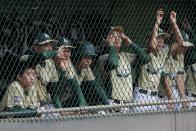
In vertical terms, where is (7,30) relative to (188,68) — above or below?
above

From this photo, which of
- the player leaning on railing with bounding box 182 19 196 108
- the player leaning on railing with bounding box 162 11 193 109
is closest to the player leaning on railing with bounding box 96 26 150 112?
the player leaning on railing with bounding box 162 11 193 109

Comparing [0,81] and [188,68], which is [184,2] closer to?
Answer: [188,68]

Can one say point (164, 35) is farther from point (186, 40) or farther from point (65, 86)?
point (65, 86)

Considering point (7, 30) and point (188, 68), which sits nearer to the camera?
point (7, 30)

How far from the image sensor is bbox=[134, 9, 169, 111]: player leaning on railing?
8.45 m

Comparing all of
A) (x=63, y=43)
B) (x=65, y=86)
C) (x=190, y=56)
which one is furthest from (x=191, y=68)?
(x=65, y=86)

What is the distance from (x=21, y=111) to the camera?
7219 mm

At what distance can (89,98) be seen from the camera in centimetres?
803

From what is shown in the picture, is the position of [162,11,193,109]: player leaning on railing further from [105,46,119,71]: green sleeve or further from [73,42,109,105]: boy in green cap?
[73,42,109,105]: boy in green cap

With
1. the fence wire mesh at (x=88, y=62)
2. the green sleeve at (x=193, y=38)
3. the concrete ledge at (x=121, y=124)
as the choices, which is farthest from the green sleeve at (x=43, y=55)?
the green sleeve at (x=193, y=38)

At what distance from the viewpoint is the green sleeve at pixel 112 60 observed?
26.7 feet

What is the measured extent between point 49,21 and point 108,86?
1284mm

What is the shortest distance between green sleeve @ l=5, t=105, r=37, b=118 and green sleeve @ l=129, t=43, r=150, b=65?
178 cm

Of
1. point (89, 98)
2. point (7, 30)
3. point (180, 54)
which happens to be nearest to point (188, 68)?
point (180, 54)
